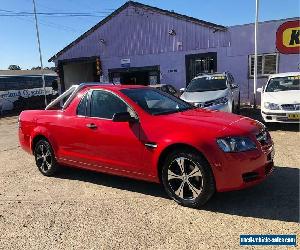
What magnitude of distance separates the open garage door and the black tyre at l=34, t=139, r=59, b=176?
56.5 feet

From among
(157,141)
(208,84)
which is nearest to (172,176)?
(157,141)

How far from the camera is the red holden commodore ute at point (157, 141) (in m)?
4.53

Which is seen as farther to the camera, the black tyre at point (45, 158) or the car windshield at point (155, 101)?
the black tyre at point (45, 158)

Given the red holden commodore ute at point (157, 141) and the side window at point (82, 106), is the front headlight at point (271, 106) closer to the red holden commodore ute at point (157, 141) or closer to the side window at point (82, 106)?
the red holden commodore ute at point (157, 141)

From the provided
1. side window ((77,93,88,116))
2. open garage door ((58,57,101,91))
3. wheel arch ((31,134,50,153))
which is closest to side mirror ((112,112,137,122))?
side window ((77,93,88,116))

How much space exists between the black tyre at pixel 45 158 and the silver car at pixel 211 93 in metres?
5.16

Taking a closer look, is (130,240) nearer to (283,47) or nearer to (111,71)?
(283,47)

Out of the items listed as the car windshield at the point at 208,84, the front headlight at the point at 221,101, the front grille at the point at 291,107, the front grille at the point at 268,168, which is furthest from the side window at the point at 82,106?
the car windshield at the point at 208,84

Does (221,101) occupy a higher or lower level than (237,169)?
higher

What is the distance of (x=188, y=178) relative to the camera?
477cm

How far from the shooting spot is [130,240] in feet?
13.2

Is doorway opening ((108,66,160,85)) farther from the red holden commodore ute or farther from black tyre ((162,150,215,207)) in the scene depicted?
black tyre ((162,150,215,207))

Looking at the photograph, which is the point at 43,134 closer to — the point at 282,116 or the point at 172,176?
the point at 172,176

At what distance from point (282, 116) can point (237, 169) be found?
606cm
